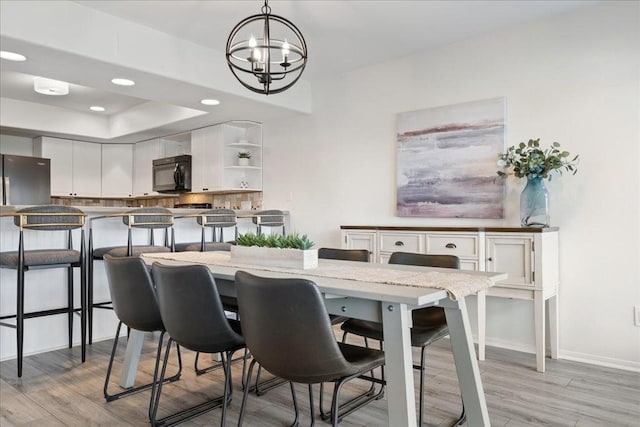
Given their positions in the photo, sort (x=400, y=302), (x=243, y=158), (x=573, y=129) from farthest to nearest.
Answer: (x=243, y=158), (x=573, y=129), (x=400, y=302)

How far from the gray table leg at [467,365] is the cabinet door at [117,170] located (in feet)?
20.7

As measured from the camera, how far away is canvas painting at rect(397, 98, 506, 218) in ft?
11.9

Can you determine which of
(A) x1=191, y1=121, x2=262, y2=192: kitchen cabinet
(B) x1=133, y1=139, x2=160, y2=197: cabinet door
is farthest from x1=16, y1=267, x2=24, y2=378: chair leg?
(B) x1=133, y1=139, x2=160, y2=197: cabinet door

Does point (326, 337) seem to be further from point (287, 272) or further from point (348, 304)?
point (287, 272)

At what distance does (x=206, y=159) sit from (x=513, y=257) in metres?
3.90

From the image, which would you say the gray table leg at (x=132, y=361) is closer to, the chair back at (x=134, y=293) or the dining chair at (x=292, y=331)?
the chair back at (x=134, y=293)

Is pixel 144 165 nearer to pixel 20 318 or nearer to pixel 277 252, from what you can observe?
pixel 20 318

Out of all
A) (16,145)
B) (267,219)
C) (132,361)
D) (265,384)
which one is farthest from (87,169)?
(265,384)

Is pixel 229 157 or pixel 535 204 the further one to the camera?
pixel 229 157

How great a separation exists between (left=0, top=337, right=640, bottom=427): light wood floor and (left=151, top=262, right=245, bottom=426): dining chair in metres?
0.54

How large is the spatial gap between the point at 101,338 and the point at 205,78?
2391mm

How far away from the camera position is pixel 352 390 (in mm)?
2684

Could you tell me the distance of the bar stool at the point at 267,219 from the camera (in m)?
4.68

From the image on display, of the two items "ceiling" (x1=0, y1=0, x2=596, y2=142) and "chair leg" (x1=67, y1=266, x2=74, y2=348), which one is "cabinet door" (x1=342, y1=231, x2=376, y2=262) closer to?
"ceiling" (x1=0, y1=0, x2=596, y2=142)
